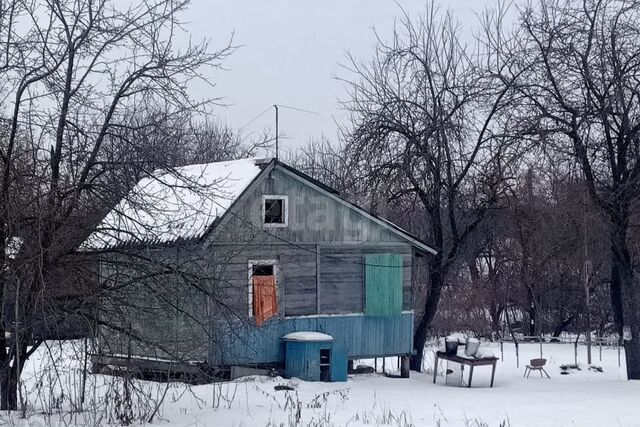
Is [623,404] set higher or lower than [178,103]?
lower

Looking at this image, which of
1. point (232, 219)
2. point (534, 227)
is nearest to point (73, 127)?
point (232, 219)

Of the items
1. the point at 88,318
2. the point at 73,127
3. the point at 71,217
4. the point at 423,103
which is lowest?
the point at 88,318

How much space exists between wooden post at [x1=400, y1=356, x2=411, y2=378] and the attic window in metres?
5.30

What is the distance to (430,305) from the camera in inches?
978

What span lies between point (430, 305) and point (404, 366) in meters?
2.10

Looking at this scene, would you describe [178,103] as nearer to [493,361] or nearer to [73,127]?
[73,127]

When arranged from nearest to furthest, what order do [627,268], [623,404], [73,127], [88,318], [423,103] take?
1. [88,318]
2. [73,127]
3. [623,404]
4. [627,268]
5. [423,103]

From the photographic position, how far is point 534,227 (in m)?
35.5

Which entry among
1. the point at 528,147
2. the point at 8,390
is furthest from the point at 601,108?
the point at 8,390

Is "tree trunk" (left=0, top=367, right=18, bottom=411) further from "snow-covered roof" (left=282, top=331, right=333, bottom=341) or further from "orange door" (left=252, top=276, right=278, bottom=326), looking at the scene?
"snow-covered roof" (left=282, top=331, right=333, bottom=341)

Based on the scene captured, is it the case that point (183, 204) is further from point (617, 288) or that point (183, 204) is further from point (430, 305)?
point (430, 305)

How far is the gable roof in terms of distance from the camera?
11.6 m

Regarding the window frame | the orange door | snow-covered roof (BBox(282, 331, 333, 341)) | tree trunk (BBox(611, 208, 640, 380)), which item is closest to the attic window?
the window frame

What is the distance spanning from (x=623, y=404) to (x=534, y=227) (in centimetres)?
2049
